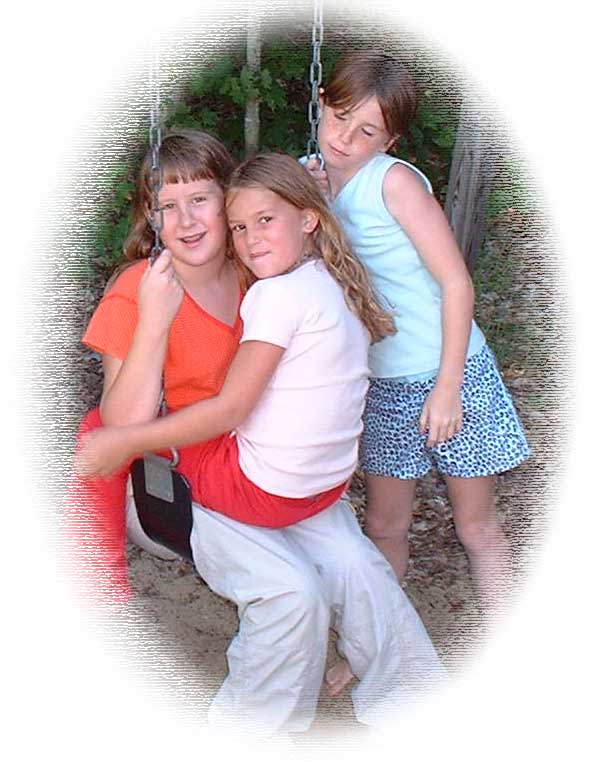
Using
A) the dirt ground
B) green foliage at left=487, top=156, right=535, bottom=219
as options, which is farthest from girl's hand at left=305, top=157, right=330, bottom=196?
the dirt ground

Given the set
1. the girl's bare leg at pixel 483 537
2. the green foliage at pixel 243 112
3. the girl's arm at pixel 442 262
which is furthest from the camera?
the green foliage at pixel 243 112

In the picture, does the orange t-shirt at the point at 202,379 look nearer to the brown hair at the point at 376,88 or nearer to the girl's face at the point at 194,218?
the girl's face at the point at 194,218

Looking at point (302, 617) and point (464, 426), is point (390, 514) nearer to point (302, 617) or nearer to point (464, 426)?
point (464, 426)

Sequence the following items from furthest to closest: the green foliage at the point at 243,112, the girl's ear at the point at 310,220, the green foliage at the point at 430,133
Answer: the green foliage at the point at 430,133
the green foliage at the point at 243,112
the girl's ear at the point at 310,220

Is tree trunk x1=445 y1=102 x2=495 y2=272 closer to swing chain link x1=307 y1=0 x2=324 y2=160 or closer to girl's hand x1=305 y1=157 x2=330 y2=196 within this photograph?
girl's hand x1=305 y1=157 x2=330 y2=196

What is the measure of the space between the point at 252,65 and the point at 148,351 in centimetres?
199

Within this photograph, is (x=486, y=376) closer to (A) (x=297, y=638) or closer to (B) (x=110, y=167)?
(A) (x=297, y=638)

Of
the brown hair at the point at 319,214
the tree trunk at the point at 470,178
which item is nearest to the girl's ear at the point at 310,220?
the brown hair at the point at 319,214

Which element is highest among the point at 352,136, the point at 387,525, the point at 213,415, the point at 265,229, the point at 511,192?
the point at 352,136

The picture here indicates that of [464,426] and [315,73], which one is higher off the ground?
[315,73]

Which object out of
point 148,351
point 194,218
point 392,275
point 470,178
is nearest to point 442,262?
point 392,275

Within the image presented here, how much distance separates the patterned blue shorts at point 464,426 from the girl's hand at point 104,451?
76cm

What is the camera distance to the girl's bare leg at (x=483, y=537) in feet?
8.99

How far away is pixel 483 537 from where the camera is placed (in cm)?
281
